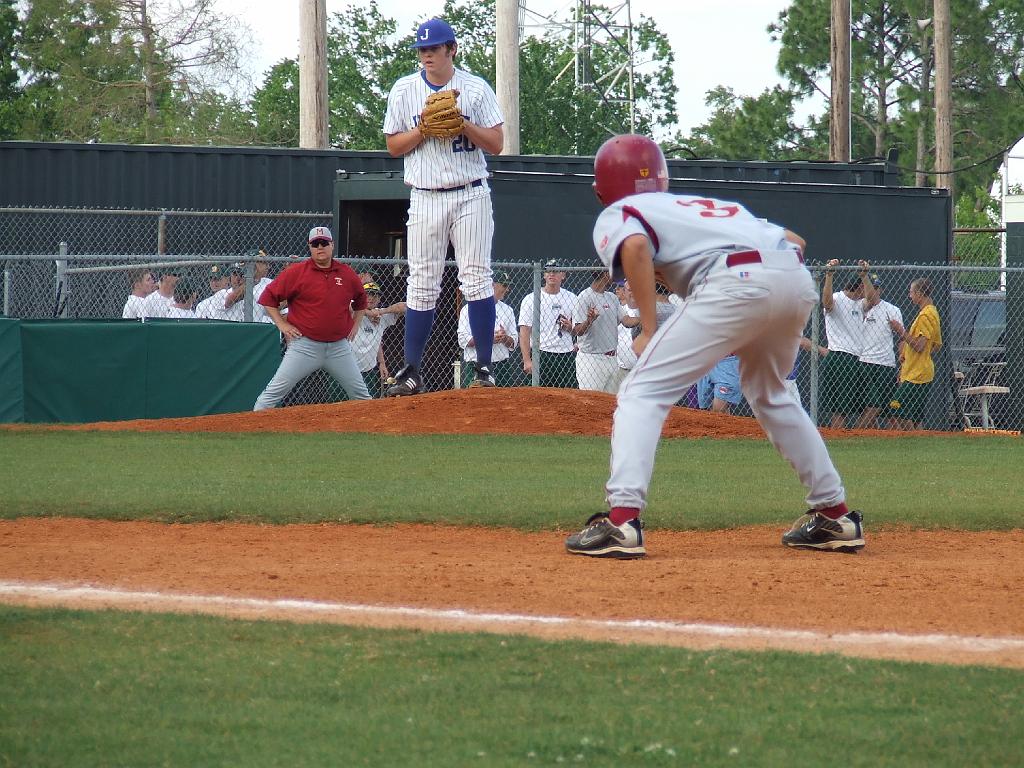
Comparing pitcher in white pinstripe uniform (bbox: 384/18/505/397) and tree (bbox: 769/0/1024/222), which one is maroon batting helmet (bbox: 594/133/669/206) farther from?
tree (bbox: 769/0/1024/222)

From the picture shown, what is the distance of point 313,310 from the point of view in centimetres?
1336

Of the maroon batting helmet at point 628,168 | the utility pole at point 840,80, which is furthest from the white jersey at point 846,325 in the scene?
the utility pole at point 840,80

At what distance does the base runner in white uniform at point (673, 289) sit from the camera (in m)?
5.73

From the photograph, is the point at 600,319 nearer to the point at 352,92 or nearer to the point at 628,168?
the point at 628,168

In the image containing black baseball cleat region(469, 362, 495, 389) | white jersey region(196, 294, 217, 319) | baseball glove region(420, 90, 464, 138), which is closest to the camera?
baseball glove region(420, 90, 464, 138)

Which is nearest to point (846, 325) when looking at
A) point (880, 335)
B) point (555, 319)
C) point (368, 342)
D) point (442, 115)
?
point (880, 335)

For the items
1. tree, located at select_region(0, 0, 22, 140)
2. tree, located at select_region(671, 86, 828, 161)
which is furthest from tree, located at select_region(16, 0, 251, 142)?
tree, located at select_region(671, 86, 828, 161)

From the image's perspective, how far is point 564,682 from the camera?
3834mm

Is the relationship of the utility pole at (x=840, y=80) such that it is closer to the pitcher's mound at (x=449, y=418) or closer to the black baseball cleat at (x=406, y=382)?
the pitcher's mound at (x=449, y=418)

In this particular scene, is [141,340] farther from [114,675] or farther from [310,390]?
[114,675]

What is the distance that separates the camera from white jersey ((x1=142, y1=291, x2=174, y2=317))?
52.3 ft

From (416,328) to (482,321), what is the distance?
529 millimetres

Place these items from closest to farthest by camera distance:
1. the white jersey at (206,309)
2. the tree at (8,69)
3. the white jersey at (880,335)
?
the white jersey at (880,335)
the white jersey at (206,309)
the tree at (8,69)

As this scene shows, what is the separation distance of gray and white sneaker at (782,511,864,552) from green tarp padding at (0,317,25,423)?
29.3 ft
